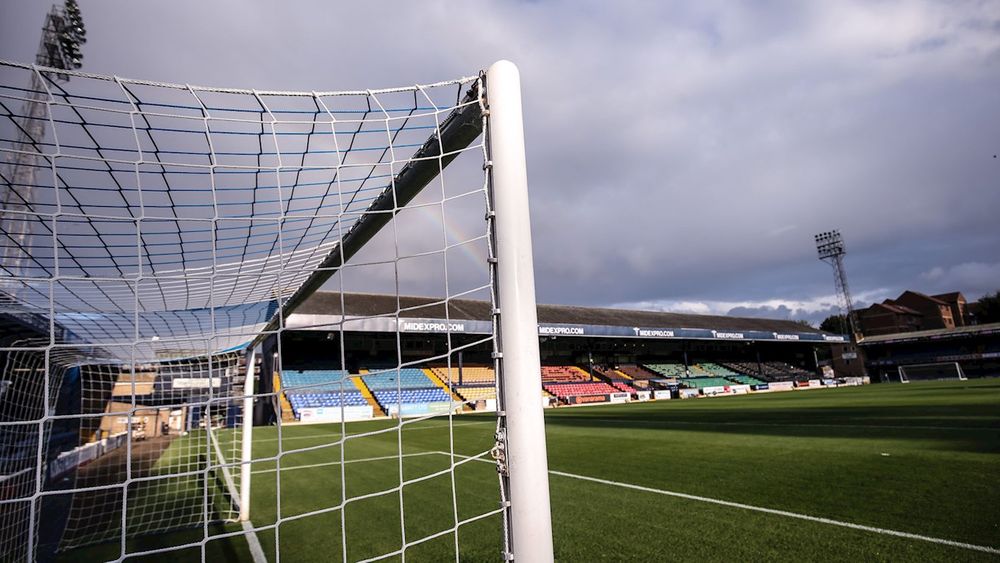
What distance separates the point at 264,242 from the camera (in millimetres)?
3820

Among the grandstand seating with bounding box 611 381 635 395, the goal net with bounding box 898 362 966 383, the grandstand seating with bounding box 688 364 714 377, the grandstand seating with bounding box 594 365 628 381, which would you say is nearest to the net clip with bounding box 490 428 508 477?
the grandstand seating with bounding box 611 381 635 395

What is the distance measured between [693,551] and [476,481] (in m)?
3.26

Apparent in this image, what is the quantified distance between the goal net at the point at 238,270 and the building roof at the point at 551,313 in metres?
13.6

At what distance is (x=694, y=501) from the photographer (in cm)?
471

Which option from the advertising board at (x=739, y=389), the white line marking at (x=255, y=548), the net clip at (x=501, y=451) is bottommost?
the advertising board at (x=739, y=389)

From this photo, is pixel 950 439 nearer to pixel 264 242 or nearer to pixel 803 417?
pixel 803 417

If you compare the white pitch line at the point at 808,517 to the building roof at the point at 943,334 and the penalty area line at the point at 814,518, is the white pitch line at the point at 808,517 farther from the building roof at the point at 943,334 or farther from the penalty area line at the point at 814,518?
the building roof at the point at 943,334

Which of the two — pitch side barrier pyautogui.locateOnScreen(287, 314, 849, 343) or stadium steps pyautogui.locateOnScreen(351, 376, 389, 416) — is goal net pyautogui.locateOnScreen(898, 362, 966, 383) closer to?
pitch side barrier pyautogui.locateOnScreen(287, 314, 849, 343)

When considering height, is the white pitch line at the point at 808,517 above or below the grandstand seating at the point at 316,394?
below

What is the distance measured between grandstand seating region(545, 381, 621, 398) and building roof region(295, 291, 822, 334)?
13.7 feet

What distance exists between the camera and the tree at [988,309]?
59.9 meters

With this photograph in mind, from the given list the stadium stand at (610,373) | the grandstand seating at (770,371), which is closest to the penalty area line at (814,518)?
the stadium stand at (610,373)

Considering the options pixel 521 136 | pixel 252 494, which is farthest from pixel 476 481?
pixel 521 136

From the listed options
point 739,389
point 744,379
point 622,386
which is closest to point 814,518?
point 622,386
